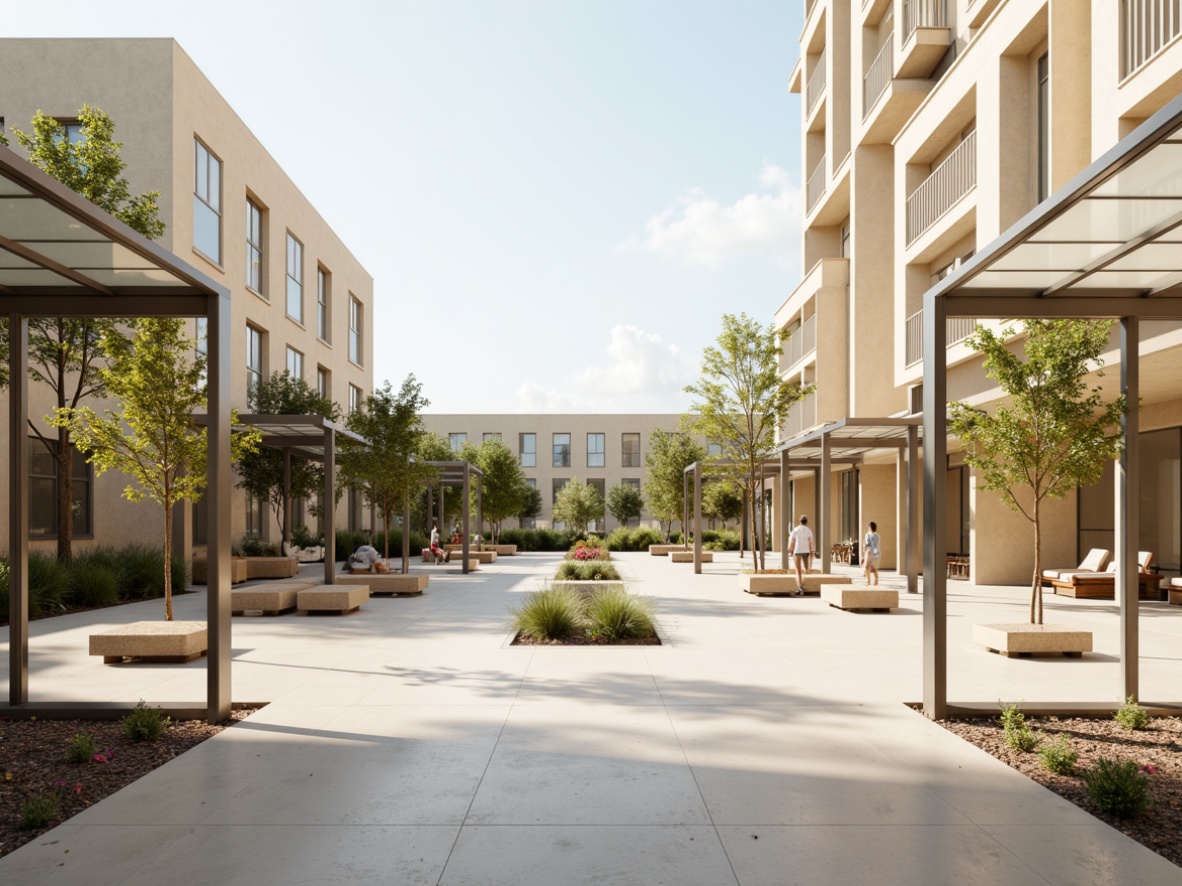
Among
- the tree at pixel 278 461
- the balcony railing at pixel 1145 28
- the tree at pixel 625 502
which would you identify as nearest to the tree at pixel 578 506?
the tree at pixel 625 502

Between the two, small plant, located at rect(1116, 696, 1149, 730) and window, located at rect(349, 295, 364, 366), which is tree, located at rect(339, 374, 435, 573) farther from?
window, located at rect(349, 295, 364, 366)

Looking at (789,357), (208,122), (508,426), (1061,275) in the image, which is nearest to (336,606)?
(1061,275)

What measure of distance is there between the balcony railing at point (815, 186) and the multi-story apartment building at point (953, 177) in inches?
5.3

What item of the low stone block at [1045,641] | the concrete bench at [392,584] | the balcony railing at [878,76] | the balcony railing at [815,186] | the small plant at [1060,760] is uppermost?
the balcony railing at [878,76]

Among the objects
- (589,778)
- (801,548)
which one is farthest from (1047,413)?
(801,548)

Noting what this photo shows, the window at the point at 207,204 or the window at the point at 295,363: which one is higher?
the window at the point at 207,204

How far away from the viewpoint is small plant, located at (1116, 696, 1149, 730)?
23.1 feet

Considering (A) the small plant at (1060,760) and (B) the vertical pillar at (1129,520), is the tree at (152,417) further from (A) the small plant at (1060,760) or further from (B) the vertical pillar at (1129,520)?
(B) the vertical pillar at (1129,520)

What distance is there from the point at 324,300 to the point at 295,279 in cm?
410

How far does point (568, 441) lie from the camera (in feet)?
222

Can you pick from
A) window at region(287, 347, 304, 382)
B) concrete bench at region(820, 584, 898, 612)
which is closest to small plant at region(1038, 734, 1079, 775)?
concrete bench at region(820, 584, 898, 612)

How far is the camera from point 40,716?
7.36 m

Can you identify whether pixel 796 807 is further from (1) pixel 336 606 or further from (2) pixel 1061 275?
(1) pixel 336 606

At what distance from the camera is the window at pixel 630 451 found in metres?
67.4
